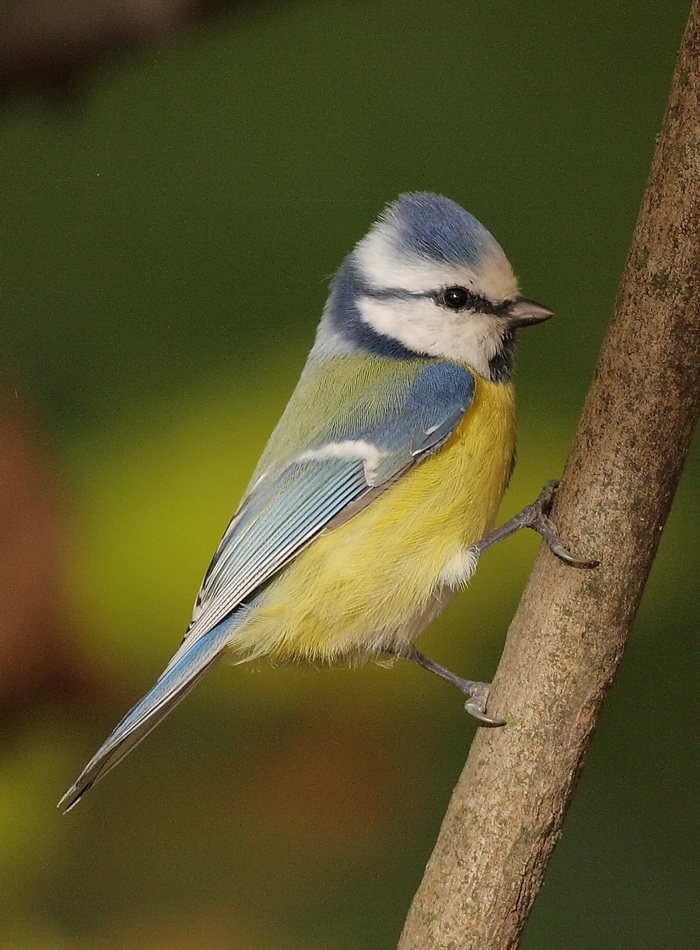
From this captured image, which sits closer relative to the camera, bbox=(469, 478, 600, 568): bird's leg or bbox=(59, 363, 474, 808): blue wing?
bbox=(469, 478, 600, 568): bird's leg

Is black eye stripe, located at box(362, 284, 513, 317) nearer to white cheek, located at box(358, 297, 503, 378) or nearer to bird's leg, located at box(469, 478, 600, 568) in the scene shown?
white cheek, located at box(358, 297, 503, 378)

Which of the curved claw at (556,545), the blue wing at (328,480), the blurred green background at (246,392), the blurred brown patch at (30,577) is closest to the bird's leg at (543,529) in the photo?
the curved claw at (556,545)

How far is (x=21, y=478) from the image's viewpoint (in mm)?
1193

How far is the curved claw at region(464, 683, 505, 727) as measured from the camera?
0.90 metres

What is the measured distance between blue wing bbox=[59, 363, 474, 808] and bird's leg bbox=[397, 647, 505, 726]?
7.6 inches

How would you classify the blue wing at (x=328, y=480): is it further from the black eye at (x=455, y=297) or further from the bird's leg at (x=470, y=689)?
the bird's leg at (x=470, y=689)

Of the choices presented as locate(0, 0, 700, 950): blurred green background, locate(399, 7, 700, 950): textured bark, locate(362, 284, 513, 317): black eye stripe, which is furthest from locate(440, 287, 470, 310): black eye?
locate(0, 0, 700, 950): blurred green background

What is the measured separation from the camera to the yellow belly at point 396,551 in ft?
3.15

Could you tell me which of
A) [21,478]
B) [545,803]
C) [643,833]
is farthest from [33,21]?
[643,833]

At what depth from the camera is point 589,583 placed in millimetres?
854

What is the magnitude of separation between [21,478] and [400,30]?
0.71 m

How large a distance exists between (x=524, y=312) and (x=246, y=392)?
422 mm

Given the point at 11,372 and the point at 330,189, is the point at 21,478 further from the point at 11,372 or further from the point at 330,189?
the point at 330,189

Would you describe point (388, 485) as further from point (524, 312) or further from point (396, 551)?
point (524, 312)
